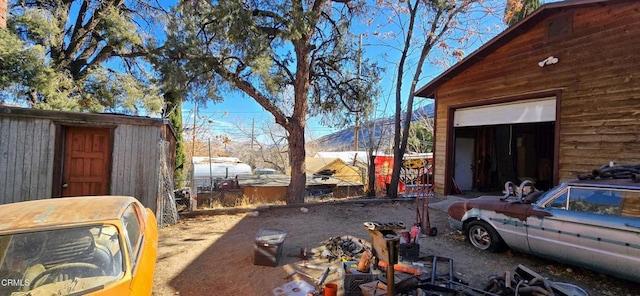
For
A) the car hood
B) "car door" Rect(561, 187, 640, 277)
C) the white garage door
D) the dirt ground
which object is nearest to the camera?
"car door" Rect(561, 187, 640, 277)

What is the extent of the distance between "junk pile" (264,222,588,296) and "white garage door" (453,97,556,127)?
591 cm

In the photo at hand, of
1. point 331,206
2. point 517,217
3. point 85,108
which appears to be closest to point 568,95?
point 517,217

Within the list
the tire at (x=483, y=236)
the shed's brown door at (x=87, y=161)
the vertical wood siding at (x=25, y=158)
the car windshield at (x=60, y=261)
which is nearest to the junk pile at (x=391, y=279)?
the tire at (x=483, y=236)

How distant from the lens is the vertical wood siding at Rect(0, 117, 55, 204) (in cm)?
650

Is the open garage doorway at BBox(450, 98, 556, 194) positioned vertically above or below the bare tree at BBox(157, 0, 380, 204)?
below

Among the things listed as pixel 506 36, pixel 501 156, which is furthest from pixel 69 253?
pixel 501 156

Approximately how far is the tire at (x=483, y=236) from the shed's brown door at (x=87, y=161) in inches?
316

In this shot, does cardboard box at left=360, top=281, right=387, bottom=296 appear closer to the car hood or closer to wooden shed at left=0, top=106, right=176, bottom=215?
the car hood

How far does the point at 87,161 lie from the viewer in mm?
7168

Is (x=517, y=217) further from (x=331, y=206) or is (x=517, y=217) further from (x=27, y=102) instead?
(x=27, y=102)

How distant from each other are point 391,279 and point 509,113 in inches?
321

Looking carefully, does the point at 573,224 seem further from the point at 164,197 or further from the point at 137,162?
the point at 137,162

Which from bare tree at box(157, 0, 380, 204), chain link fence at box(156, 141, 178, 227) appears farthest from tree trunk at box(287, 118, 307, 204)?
chain link fence at box(156, 141, 178, 227)

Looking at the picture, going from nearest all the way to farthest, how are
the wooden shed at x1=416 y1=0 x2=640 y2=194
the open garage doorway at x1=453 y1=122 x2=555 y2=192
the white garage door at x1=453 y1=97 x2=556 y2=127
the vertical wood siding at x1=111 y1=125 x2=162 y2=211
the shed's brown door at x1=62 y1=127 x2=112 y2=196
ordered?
the wooden shed at x1=416 y1=0 x2=640 y2=194
the shed's brown door at x1=62 y1=127 x2=112 y2=196
the vertical wood siding at x1=111 y1=125 x2=162 y2=211
the white garage door at x1=453 y1=97 x2=556 y2=127
the open garage doorway at x1=453 y1=122 x2=555 y2=192
